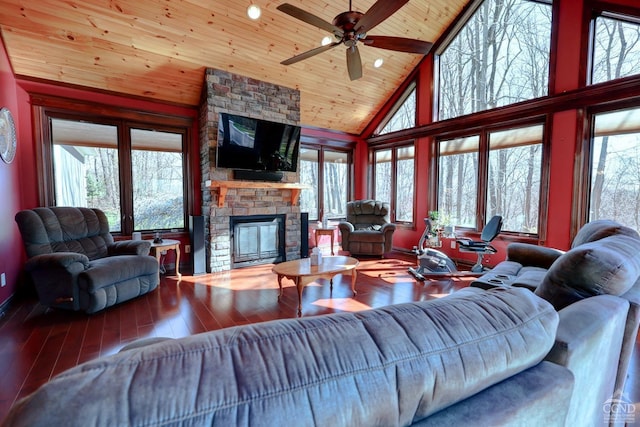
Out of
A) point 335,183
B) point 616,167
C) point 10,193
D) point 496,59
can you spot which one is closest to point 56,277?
point 10,193

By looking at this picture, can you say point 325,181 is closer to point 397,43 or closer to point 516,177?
point 516,177

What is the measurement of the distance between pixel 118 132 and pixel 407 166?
516cm

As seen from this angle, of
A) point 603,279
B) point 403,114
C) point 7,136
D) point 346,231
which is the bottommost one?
point 346,231

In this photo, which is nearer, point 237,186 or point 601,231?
Result: point 601,231

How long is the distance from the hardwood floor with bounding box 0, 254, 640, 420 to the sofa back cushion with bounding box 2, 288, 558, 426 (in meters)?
1.98

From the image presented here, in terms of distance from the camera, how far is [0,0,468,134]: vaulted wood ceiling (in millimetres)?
3270

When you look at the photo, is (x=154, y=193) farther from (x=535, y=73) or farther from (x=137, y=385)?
(x=535, y=73)

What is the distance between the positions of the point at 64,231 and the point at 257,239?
252 cm

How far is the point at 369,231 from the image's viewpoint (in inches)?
218

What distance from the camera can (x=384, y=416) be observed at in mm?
552

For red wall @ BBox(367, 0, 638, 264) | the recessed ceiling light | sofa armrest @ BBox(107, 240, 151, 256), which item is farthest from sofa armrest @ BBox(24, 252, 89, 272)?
red wall @ BBox(367, 0, 638, 264)

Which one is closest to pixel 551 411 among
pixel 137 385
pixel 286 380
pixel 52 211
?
pixel 286 380

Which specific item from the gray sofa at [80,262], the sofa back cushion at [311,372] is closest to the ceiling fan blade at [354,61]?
the sofa back cushion at [311,372]

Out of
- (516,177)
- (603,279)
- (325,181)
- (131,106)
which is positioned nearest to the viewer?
(603,279)
